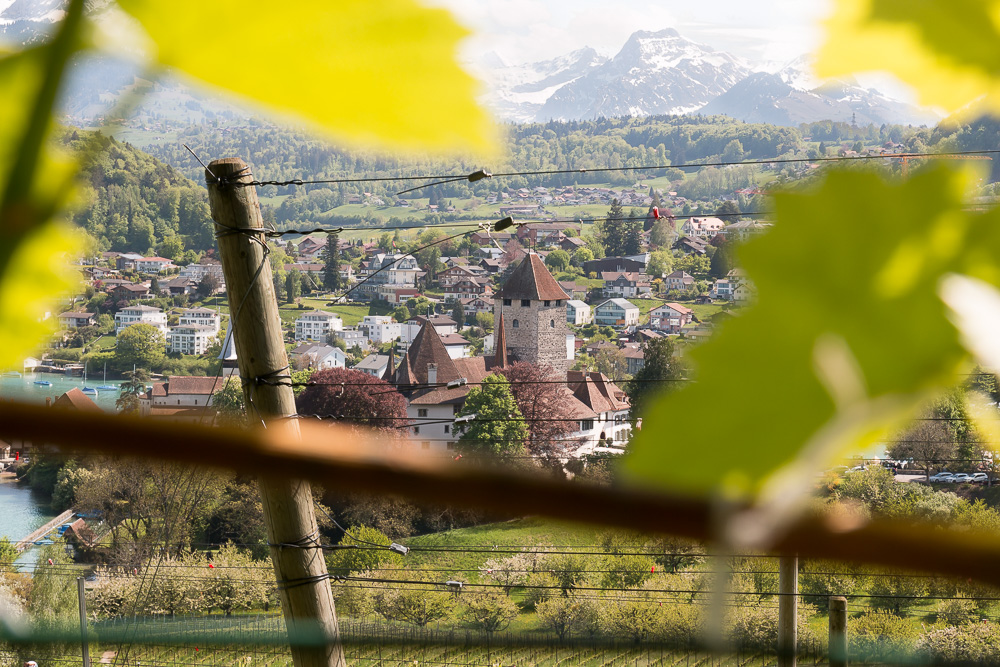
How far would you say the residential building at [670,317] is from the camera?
9422 millimetres

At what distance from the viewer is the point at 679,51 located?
706 centimetres

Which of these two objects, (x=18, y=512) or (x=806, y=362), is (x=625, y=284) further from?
(x=806, y=362)

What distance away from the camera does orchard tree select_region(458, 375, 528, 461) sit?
23.6 feet

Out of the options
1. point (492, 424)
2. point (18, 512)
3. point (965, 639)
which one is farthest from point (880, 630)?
point (18, 512)

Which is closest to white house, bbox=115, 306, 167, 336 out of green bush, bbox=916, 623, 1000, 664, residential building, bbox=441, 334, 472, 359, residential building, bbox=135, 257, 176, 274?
residential building, bbox=135, 257, 176, 274

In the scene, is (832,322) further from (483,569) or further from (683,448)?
(483,569)

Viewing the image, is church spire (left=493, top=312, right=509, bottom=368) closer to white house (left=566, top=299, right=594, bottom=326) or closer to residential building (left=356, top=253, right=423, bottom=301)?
white house (left=566, top=299, right=594, bottom=326)

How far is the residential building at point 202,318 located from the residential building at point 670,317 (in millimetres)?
5581

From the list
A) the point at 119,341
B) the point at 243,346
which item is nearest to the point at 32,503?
the point at 119,341

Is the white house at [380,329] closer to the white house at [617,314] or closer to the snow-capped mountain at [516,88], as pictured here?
the white house at [617,314]

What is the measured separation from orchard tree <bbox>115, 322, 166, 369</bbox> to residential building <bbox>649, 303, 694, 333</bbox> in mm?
6102

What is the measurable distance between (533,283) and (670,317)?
192 centimetres

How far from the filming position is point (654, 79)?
10.5 metres

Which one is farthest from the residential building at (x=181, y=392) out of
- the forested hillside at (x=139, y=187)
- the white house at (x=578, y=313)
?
the white house at (x=578, y=313)
